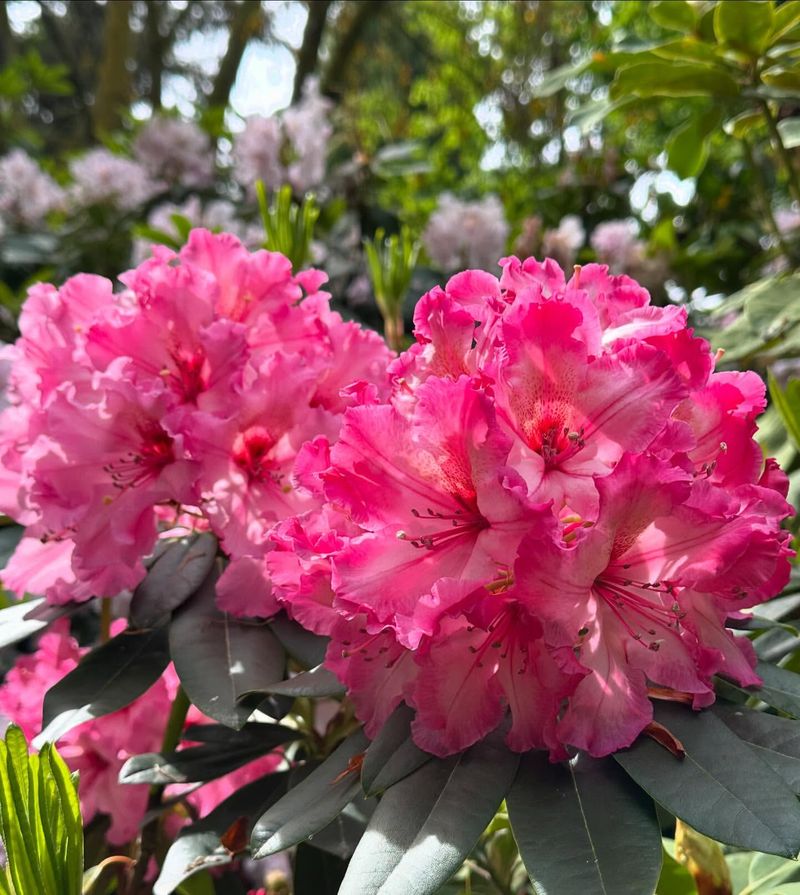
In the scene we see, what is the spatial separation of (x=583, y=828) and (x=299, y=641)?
0.37m

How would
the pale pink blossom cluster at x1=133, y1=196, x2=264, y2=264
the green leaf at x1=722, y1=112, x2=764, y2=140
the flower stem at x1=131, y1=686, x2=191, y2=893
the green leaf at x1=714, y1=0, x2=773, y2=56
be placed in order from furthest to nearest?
the pale pink blossom cluster at x1=133, y1=196, x2=264, y2=264 → the green leaf at x1=722, y1=112, x2=764, y2=140 → the green leaf at x1=714, y1=0, x2=773, y2=56 → the flower stem at x1=131, y1=686, x2=191, y2=893

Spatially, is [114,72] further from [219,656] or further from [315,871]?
[315,871]

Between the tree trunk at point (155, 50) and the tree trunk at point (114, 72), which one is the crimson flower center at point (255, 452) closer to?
the tree trunk at point (114, 72)

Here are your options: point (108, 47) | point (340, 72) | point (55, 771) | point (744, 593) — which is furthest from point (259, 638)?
point (108, 47)

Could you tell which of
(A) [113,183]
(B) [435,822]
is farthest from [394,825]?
(A) [113,183]

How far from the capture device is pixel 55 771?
2.01 feet

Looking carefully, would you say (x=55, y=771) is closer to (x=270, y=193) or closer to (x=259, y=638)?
(x=259, y=638)

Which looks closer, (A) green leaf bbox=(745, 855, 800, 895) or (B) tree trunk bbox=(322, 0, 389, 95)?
(A) green leaf bbox=(745, 855, 800, 895)

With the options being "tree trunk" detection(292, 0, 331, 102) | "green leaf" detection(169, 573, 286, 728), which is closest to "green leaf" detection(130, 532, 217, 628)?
"green leaf" detection(169, 573, 286, 728)

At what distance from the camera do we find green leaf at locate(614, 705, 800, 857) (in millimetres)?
558

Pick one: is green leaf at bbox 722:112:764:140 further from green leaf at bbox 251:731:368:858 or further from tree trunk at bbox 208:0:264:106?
tree trunk at bbox 208:0:264:106

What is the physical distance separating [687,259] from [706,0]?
4.66 feet

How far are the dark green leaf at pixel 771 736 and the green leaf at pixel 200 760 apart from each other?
0.49 m

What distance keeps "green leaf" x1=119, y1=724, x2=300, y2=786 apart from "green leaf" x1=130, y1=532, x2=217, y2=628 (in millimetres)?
135
